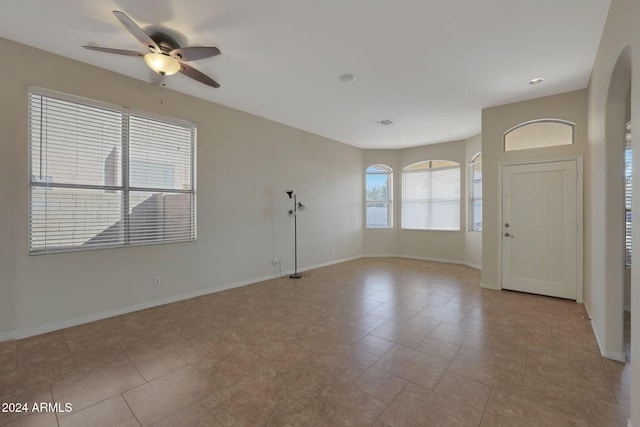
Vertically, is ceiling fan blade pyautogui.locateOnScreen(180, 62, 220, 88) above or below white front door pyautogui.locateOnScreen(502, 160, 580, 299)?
above

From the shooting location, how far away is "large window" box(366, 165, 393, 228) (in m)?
8.04

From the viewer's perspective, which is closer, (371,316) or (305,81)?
(371,316)

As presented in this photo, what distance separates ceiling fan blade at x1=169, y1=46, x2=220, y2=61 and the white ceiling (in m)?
0.29

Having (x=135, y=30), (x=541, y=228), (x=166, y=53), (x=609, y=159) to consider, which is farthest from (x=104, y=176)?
(x=541, y=228)

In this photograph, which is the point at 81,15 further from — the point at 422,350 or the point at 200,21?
the point at 422,350

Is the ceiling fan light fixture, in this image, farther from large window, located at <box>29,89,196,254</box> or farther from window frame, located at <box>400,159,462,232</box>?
window frame, located at <box>400,159,462,232</box>

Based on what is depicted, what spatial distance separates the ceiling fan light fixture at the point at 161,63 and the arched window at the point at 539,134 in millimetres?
4907

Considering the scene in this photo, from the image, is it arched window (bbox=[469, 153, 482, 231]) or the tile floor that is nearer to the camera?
the tile floor

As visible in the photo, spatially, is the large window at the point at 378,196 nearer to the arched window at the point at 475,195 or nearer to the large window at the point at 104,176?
the arched window at the point at 475,195

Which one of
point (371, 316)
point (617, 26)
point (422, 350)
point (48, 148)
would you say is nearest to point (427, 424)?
point (422, 350)

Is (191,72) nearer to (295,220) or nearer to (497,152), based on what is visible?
(295,220)

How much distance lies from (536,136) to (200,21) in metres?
4.96

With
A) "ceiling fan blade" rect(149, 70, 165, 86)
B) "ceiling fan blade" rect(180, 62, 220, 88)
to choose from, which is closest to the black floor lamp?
"ceiling fan blade" rect(180, 62, 220, 88)

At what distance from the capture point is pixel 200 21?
257 cm
